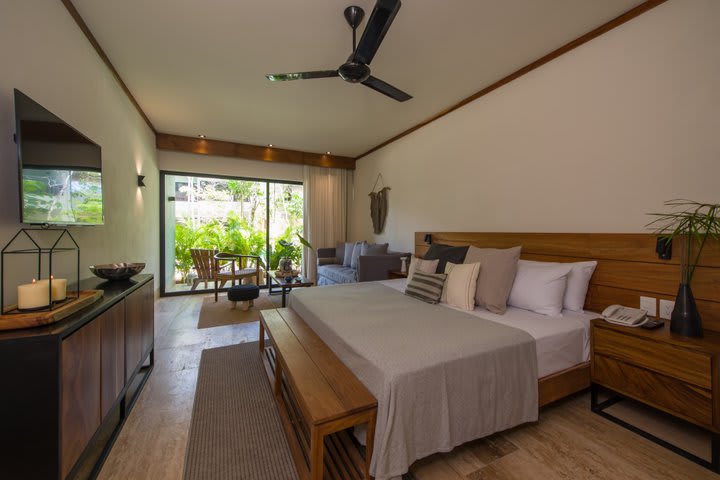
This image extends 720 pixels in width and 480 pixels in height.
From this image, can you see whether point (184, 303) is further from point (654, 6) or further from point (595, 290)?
point (654, 6)

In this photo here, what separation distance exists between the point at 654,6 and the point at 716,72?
2.09 ft

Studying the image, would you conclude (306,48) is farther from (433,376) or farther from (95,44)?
(433,376)

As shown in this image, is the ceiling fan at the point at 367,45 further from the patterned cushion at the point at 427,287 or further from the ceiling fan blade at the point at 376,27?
the patterned cushion at the point at 427,287

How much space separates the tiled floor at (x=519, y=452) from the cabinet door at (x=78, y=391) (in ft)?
1.01

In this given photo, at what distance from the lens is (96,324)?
1.38m

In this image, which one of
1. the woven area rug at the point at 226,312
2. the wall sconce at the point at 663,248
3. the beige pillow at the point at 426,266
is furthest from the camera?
the woven area rug at the point at 226,312

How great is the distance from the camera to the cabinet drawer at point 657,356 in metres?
1.39

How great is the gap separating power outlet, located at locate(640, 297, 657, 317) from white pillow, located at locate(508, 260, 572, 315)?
17.8 inches

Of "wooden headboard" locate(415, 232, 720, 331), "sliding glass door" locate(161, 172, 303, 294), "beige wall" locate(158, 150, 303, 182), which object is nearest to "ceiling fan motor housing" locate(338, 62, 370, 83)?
"wooden headboard" locate(415, 232, 720, 331)

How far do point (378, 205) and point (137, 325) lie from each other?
3.85m

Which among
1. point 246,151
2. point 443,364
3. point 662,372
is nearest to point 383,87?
point 443,364

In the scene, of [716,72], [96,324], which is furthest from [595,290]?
[96,324]

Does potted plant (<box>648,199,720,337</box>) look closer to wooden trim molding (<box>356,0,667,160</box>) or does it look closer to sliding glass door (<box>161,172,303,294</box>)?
wooden trim molding (<box>356,0,667,160</box>)

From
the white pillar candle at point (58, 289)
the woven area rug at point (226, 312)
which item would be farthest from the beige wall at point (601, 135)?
the white pillar candle at point (58, 289)
